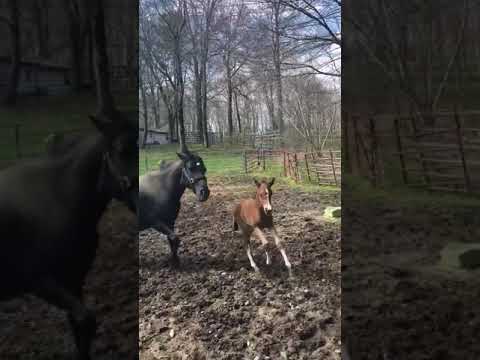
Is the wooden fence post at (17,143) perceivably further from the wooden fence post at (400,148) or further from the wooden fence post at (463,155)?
the wooden fence post at (463,155)

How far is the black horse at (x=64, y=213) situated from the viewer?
2.47m

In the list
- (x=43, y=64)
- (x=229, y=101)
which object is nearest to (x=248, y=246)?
(x=229, y=101)

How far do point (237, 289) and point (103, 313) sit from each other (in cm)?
89

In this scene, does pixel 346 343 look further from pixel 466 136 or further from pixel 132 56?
pixel 132 56

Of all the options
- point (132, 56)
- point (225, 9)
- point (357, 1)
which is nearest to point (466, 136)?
point (357, 1)

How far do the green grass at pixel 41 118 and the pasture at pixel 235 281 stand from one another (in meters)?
0.46

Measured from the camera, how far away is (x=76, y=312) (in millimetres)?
2572

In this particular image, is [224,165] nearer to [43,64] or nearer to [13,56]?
[43,64]

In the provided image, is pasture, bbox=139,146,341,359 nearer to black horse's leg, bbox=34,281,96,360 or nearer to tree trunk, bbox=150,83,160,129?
tree trunk, bbox=150,83,160,129

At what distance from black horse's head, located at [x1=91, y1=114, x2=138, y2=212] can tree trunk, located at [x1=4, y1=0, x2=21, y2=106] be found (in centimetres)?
53

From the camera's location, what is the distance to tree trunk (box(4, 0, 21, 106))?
8.52 ft

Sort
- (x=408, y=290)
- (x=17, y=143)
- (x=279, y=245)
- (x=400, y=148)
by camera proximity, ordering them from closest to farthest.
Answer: (x=17, y=143), (x=279, y=245), (x=408, y=290), (x=400, y=148)

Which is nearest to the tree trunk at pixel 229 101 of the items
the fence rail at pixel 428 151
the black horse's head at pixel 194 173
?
the black horse's head at pixel 194 173

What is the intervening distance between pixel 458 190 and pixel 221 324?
1.95 m
